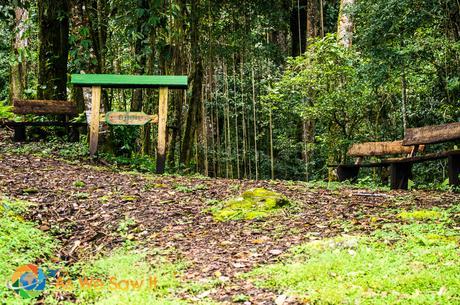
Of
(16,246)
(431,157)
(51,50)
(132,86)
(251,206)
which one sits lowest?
(16,246)

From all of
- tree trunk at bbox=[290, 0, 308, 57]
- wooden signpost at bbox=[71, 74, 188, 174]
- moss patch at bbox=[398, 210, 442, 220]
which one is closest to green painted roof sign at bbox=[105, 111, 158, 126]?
wooden signpost at bbox=[71, 74, 188, 174]

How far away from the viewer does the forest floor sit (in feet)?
13.1

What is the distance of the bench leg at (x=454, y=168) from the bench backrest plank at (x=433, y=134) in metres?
0.29

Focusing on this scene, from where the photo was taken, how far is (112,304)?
3.08m

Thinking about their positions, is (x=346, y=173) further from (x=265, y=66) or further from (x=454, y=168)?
(x=265, y=66)

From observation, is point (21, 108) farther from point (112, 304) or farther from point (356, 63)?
point (112, 304)

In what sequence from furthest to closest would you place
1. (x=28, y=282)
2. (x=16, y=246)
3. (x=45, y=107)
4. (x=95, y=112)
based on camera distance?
(x=45, y=107)
(x=95, y=112)
(x=16, y=246)
(x=28, y=282)

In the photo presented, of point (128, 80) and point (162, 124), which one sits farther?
point (162, 124)

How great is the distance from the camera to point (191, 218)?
539 centimetres

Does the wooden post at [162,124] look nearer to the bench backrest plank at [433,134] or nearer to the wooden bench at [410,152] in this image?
the wooden bench at [410,152]

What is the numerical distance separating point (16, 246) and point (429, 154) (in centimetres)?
594

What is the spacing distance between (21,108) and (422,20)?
8503 mm

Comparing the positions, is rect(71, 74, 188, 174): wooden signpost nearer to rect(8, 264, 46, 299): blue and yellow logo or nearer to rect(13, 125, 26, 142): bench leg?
rect(13, 125, 26, 142): bench leg

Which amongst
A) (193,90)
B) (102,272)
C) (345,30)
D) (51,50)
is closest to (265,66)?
(345,30)
